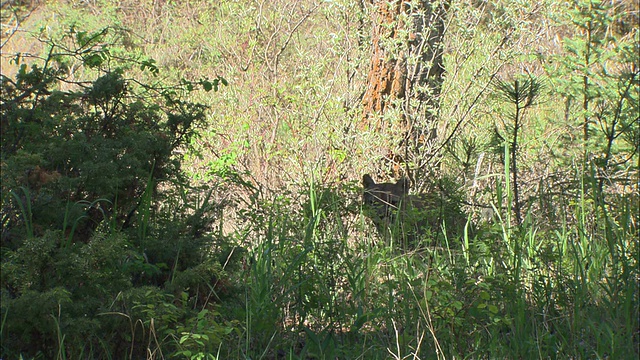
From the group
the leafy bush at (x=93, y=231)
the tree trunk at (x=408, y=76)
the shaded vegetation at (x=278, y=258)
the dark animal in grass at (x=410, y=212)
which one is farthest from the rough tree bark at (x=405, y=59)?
the leafy bush at (x=93, y=231)

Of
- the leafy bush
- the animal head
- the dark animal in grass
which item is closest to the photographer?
the leafy bush

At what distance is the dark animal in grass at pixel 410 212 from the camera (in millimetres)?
4551

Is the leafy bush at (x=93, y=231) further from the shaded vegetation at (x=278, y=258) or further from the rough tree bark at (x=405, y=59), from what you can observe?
the rough tree bark at (x=405, y=59)

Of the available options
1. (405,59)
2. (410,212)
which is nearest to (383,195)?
(410,212)

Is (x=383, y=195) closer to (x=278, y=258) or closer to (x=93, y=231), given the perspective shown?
(x=278, y=258)

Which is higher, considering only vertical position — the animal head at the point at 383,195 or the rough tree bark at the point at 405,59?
the rough tree bark at the point at 405,59

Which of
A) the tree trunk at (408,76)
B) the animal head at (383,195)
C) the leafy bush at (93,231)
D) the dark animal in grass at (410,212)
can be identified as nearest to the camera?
the leafy bush at (93,231)

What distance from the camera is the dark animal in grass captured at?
4.55 metres

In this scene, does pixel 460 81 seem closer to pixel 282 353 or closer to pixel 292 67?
pixel 292 67

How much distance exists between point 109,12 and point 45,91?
11062mm

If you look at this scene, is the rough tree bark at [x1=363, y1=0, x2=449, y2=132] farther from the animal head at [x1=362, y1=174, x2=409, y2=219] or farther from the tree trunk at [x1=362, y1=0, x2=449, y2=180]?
the animal head at [x1=362, y1=174, x2=409, y2=219]

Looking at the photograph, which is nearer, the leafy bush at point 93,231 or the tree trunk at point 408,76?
the leafy bush at point 93,231

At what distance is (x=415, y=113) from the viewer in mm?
6289

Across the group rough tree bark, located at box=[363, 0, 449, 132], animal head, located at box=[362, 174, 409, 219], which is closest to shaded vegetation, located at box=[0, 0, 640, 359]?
animal head, located at box=[362, 174, 409, 219]
